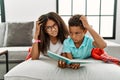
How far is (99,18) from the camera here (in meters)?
4.48

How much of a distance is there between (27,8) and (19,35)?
94 cm

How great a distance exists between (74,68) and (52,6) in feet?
9.21

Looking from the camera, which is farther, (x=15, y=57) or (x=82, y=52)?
(x=15, y=57)

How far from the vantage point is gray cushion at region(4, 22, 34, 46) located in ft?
11.5

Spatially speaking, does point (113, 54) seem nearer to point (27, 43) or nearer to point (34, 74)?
A: point (27, 43)

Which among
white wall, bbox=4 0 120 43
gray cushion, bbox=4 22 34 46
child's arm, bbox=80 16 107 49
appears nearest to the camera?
child's arm, bbox=80 16 107 49

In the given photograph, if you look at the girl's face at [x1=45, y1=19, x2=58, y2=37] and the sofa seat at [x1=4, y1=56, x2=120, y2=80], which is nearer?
the sofa seat at [x1=4, y1=56, x2=120, y2=80]

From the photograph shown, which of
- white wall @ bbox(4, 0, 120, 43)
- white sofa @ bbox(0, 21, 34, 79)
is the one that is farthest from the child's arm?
white wall @ bbox(4, 0, 120, 43)

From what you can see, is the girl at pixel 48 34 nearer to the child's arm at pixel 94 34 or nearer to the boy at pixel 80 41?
the boy at pixel 80 41

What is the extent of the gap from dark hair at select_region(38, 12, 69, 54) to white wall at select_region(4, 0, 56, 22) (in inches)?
89.7

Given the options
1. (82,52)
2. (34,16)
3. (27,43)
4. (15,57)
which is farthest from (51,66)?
(34,16)

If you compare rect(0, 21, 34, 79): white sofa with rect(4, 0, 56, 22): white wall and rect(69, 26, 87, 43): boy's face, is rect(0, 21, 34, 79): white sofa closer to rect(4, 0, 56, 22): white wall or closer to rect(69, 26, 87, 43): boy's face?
rect(4, 0, 56, 22): white wall

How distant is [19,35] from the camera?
11.5ft

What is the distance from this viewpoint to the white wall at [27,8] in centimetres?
427
